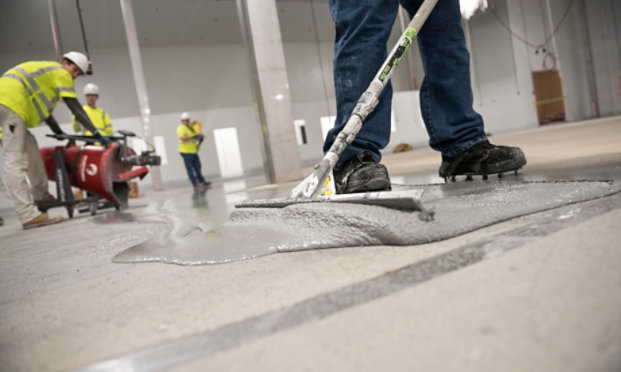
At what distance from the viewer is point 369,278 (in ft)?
2.12

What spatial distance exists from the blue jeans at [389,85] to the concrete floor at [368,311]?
697 mm

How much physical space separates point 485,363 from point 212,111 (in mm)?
13086

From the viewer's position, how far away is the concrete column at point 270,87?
4.80 meters

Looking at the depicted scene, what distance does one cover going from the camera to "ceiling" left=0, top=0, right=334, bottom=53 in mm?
9477

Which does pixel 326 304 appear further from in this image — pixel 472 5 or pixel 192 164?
pixel 192 164

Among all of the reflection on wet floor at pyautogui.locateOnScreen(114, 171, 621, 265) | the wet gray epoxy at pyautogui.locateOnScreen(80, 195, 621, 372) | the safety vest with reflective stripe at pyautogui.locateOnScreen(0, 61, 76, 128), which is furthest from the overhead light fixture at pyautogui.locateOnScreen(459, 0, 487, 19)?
the safety vest with reflective stripe at pyautogui.locateOnScreen(0, 61, 76, 128)

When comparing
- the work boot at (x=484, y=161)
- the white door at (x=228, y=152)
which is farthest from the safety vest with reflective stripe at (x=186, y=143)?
the work boot at (x=484, y=161)

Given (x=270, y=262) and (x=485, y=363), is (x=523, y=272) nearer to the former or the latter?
(x=485, y=363)

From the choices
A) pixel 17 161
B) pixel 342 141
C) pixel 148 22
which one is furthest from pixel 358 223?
pixel 148 22

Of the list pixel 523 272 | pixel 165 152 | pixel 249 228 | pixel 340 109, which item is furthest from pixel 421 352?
pixel 165 152

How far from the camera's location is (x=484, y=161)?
1.58m

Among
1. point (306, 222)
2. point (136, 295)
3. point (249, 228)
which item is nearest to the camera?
point (136, 295)

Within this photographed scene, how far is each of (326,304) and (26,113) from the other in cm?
405

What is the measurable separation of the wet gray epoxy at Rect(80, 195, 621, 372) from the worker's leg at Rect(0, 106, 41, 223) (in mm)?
3831
